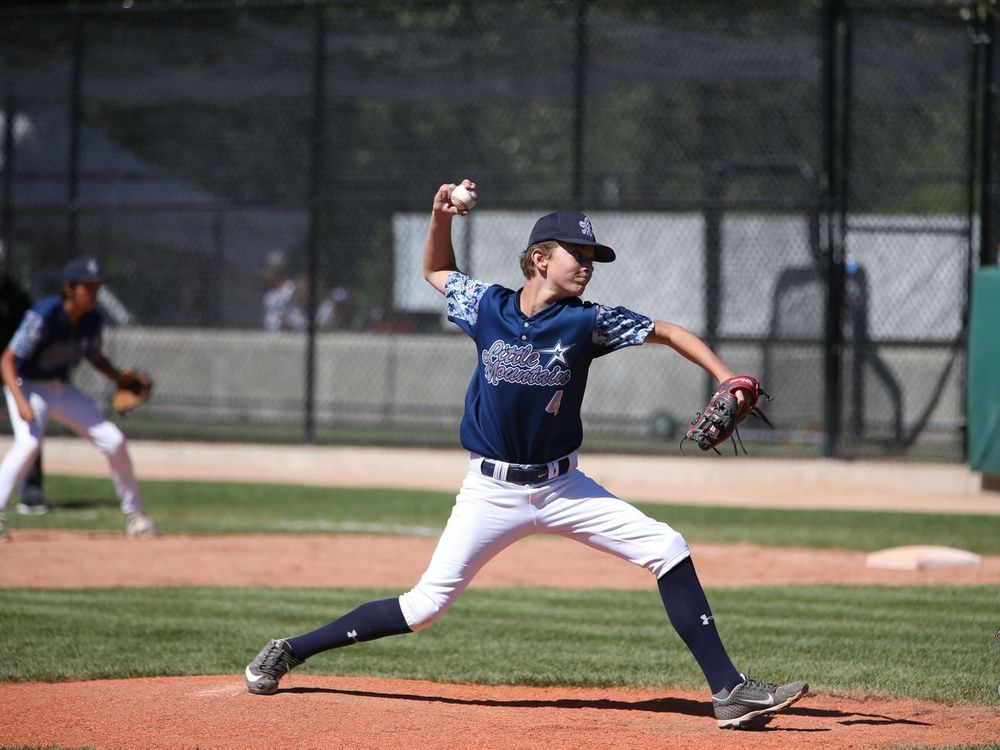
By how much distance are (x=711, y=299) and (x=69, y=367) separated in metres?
7.61

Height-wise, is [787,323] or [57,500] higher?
[787,323]

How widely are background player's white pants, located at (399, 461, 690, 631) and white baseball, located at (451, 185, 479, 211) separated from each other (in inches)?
38.0

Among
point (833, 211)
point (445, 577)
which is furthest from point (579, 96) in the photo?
point (445, 577)

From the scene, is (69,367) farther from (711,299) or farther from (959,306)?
(959,306)

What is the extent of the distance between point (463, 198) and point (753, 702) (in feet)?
6.81

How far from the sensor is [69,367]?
34.1 feet

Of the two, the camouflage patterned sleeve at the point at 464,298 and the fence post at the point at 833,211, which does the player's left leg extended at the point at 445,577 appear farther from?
the fence post at the point at 833,211

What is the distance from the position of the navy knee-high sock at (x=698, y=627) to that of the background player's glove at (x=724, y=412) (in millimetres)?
515

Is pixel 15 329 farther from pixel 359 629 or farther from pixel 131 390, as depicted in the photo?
pixel 359 629

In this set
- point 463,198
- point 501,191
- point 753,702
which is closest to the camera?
point 753,702

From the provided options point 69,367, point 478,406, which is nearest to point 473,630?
point 478,406

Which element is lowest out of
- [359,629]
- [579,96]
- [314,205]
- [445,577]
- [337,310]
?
[359,629]

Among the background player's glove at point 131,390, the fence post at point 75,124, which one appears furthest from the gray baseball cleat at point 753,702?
the fence post at point 75,124

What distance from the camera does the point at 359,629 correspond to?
505 cm
